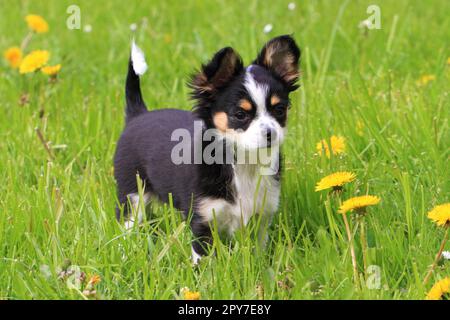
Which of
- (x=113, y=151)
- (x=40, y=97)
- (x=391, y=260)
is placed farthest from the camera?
(x=40, y=97)

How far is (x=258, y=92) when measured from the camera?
11.1ft

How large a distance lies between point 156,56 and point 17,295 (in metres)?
3.04

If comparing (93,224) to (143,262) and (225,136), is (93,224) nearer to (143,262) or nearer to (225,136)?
(143,262)

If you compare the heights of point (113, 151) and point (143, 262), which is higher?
point (113, 151)

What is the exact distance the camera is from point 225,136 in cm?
349

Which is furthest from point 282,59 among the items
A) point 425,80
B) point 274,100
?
point 425,80

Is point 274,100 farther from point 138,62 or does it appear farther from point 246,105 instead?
point 138,62

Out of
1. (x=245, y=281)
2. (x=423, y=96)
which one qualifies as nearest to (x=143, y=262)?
(x=245, y=281)

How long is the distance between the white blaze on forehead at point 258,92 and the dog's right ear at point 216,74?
97mm

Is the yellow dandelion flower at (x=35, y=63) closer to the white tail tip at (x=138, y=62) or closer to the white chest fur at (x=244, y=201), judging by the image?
the white tail tip at (x=138, y=62)

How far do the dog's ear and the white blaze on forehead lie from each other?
0.72 feet

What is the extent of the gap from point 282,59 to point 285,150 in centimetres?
92

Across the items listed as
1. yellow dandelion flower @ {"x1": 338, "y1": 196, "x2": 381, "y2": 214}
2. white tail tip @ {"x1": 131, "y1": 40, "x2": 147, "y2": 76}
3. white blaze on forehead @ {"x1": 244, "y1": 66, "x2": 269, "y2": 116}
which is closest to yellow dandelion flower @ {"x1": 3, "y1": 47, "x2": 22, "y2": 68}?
white tail tip @ {"x1": 131, "y1": 40, "x2": 147, "y2": 76}

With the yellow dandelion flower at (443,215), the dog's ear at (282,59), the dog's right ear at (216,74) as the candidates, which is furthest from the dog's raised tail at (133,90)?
the yellow dandelion flower at (443,215)
